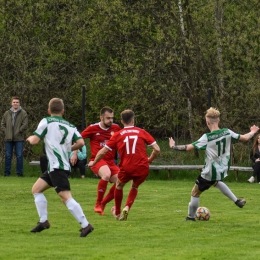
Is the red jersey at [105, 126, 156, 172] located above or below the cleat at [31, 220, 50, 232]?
above

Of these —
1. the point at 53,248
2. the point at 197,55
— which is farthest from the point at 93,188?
the point at 53,248

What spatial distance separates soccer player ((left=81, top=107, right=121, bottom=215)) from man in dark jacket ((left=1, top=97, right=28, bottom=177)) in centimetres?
757

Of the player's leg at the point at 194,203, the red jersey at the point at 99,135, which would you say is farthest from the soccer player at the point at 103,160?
the player's leg at the point at 194,203

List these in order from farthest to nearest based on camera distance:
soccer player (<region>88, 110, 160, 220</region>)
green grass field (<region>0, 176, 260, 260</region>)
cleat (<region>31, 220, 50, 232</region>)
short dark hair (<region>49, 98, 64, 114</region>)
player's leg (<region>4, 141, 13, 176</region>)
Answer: player's leg (<region>4, 141, 13, 176</region>) < soccer player (<region>88, 110, 160, 220</region>) < cleat (<region>31, 220, 50, 232</region>) < short dark hair (<region>49, 98, 64, 114</region>) < green grass field (<region>0, 176, 260, 260</region>)

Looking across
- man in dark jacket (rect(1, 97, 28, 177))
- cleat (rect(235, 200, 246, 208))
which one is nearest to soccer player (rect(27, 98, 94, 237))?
cleat (rect(235, 200, 246, 208))

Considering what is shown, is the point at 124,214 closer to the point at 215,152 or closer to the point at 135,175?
the point at 135,175

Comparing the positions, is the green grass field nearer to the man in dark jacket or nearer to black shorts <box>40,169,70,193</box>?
black shorts <box>40,169,70,193</box>

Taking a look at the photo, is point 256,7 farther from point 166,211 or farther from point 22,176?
point 166,211

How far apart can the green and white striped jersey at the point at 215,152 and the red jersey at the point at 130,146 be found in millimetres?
781

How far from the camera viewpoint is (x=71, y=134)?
10.3 meters

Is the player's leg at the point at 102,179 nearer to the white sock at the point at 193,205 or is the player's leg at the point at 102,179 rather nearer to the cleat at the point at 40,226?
the white sock at the point at 193,205

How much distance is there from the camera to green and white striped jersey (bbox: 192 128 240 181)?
1176 centimetres

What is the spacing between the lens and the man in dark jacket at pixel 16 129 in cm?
2084

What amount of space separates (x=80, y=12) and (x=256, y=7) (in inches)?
219
